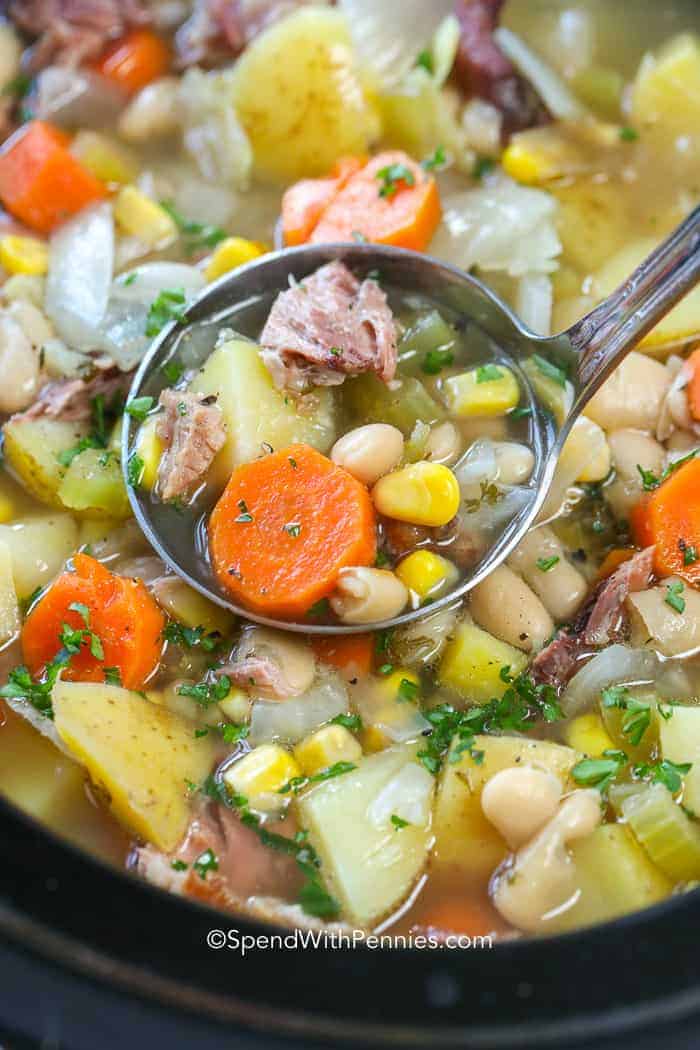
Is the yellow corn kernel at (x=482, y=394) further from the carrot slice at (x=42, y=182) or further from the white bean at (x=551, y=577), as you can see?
the carrot slice at (x=42, y=182)

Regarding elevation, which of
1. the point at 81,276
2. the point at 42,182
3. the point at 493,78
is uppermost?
the point at 42,182

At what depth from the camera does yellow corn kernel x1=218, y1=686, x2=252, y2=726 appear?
2533mm

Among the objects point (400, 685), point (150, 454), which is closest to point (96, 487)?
point (150, 454)

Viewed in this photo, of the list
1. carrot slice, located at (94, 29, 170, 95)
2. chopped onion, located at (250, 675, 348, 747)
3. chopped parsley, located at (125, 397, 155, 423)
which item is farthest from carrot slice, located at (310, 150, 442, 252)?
chopped onion, located at (250, 675, 348, 747)

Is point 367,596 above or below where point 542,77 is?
below

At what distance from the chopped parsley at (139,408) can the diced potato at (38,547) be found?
0.36 m

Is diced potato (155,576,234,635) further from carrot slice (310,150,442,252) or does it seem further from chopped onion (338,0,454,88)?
chopped onion (338,0,454,88)

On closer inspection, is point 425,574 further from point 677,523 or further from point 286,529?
point 677,523

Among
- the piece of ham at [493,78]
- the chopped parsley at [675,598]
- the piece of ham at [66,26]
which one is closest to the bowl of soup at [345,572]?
the chopped parsley at [675,598]

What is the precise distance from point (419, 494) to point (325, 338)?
1.52 feet

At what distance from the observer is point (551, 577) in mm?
2754

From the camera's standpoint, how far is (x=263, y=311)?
9.84ft

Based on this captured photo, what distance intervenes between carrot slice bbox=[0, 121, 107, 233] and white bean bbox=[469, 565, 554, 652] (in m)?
1.96

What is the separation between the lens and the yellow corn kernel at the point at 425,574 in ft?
8.56
